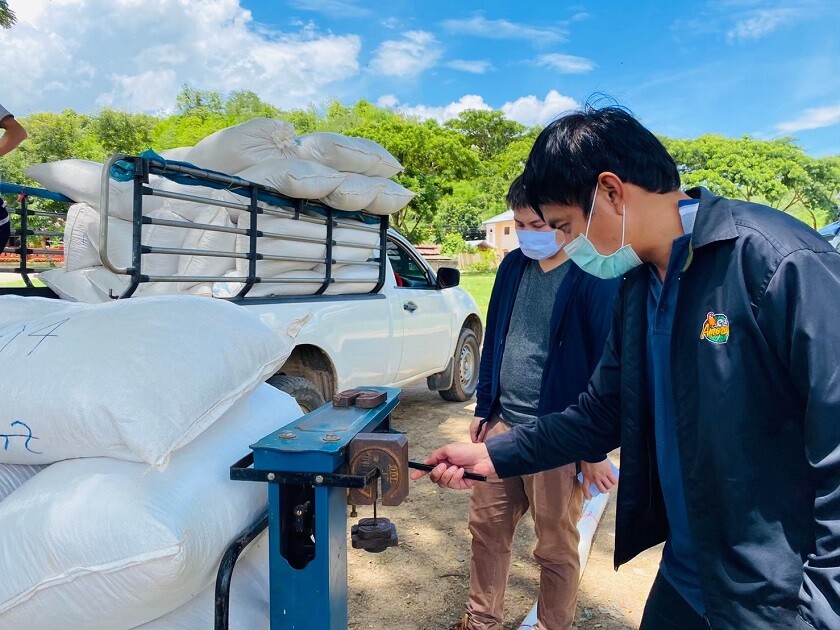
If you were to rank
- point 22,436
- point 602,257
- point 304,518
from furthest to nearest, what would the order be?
point 602,257 → point 22,436 → point 304,518

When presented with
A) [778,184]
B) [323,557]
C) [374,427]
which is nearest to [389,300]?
[374,427]

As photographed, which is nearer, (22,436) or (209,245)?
(22,436)

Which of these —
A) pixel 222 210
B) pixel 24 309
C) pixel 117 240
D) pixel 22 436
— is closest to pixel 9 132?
pixel 117 240

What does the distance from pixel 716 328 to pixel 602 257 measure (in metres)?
0.43

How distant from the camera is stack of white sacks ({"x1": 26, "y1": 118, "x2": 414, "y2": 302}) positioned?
371 cm

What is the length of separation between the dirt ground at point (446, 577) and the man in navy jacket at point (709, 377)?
1537 mm

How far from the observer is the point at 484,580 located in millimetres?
2752

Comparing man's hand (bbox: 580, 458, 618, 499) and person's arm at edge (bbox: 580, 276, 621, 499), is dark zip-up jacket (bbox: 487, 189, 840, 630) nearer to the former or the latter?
person's arm at edge (bbox: 580, 276, 621, 499)

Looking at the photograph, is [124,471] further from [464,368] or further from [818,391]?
[464,368]

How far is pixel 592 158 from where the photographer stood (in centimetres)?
153

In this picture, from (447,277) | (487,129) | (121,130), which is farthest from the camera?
(487,129)

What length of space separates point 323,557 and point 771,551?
850 mm

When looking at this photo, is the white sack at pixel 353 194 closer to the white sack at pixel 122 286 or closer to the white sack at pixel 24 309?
the white sack at pixel 122 286

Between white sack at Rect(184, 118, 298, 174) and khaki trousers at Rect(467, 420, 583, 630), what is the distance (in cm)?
222
